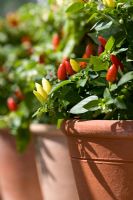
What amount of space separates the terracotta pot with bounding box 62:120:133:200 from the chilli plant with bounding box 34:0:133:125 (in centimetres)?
6

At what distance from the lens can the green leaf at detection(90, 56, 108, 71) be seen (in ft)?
5.05

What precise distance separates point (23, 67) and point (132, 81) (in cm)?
134

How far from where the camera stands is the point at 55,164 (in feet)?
8.30

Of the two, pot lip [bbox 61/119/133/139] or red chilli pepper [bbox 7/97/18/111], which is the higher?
pot lip [bbox 61/119/133/139]

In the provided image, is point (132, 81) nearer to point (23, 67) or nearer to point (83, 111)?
point (83, 111)

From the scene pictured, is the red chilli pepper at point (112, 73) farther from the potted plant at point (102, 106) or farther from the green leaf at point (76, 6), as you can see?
the green leaf at point (76, 6)

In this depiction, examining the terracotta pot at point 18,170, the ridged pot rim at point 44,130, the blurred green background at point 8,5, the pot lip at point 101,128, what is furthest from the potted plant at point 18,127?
the blurred green background at point 8,5

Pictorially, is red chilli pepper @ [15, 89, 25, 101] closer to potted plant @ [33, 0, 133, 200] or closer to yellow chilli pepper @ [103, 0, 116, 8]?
potted plant @ [33, 0, 133, 200]

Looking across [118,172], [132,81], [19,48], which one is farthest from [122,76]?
[19,48]

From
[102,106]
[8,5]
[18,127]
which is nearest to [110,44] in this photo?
[102,106]

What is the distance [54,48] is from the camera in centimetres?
276

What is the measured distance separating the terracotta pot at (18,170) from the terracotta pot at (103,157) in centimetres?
148

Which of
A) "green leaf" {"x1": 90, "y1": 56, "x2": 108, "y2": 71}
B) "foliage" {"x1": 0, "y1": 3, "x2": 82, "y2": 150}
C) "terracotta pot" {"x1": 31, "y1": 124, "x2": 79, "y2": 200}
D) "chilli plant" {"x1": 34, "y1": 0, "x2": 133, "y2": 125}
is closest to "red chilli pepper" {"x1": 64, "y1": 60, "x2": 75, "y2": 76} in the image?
"chilli plant" {"x1": 34, "y1": 0, "x2": 133, "y2": 125}

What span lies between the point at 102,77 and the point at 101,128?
176mm
